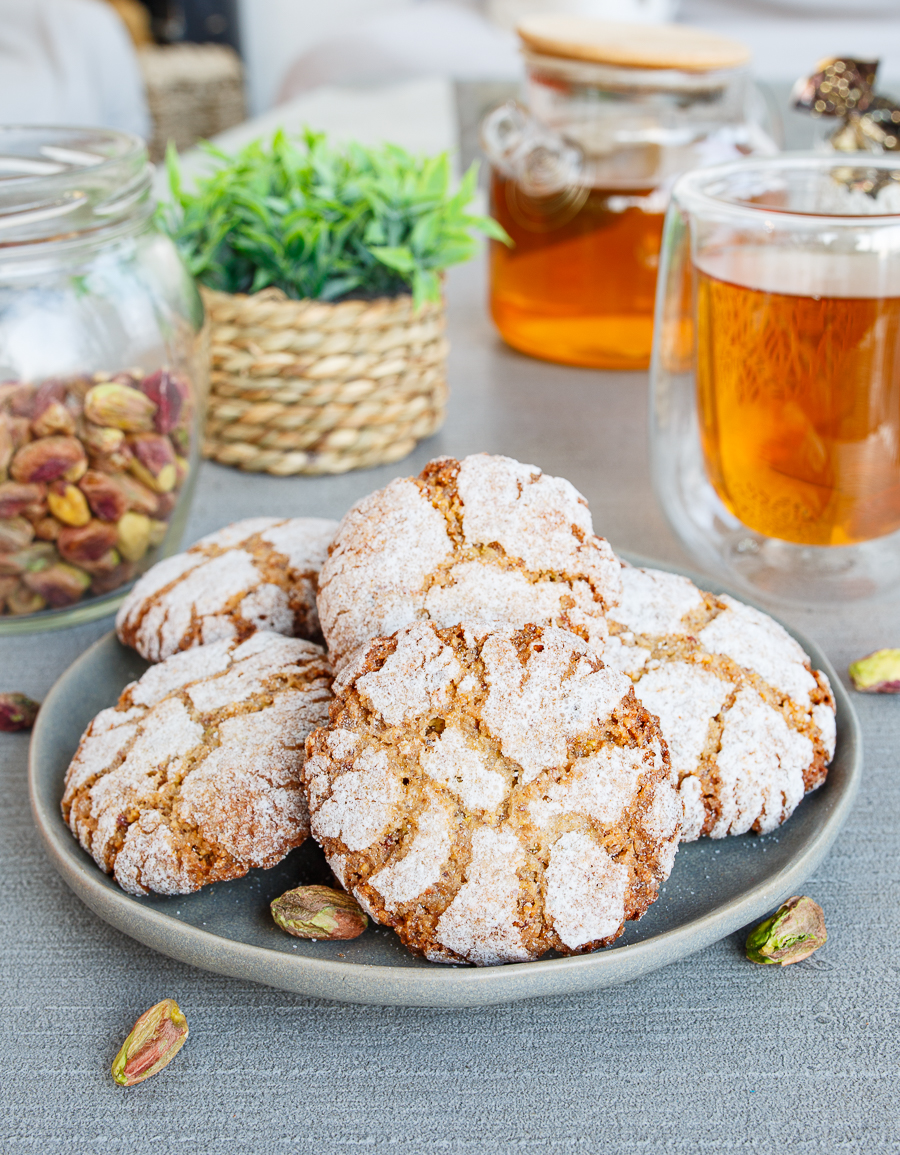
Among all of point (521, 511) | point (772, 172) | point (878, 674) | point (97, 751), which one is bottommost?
point (878, 674)

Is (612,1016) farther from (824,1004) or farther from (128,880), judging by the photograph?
(128,880)

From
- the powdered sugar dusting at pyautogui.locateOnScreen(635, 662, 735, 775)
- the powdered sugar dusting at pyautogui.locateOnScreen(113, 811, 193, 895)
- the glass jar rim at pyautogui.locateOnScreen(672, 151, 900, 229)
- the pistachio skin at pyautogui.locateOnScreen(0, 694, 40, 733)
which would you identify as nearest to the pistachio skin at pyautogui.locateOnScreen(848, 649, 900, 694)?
the powdered sugar dusting at pyautogui.locateOnScreen(635, 662, 735, 775)

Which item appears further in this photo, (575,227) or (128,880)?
(575,227)

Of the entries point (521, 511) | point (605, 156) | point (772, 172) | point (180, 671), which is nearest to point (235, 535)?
point (180, 671)

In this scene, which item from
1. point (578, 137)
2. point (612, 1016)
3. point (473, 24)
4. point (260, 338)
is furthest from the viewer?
point (473, 24)

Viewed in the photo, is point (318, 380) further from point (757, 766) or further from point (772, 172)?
point (757, 766)

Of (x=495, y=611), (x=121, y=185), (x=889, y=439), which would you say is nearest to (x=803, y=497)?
(x=889, y=439)

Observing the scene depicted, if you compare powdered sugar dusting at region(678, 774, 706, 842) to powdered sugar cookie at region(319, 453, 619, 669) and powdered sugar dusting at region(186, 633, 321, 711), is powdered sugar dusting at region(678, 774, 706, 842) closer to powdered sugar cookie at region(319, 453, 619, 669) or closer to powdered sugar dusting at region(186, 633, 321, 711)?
powdered sugar cookie at region(319, 453, 619, 669)

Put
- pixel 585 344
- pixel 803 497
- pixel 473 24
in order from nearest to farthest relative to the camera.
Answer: pixel 803 497 → pixel 585 344 → pixel 473 24
